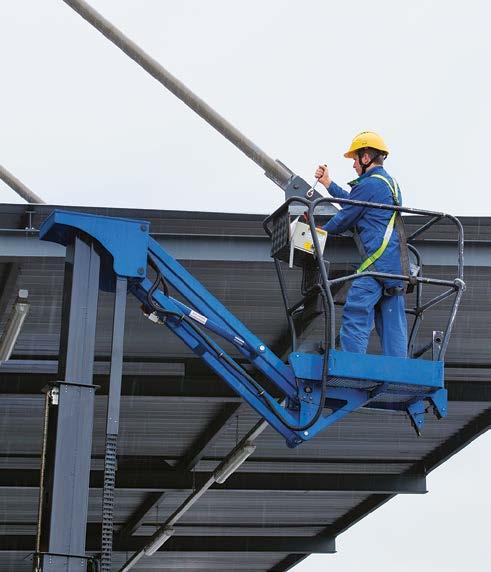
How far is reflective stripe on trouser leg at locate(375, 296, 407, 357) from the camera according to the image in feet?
32.4

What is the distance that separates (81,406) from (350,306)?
2.34m

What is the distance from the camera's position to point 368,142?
1016cm

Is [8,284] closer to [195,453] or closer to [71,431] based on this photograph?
[71,431]

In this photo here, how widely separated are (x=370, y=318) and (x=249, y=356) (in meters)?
1.02

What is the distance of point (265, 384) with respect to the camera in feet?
48.9

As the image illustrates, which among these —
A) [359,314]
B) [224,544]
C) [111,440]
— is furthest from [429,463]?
[111,440]

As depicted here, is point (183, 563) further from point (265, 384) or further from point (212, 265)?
point (212, 265)

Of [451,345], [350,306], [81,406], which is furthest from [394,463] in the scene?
[81,406]

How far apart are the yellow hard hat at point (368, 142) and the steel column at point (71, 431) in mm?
2455

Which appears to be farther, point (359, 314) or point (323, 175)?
point (323, 175)

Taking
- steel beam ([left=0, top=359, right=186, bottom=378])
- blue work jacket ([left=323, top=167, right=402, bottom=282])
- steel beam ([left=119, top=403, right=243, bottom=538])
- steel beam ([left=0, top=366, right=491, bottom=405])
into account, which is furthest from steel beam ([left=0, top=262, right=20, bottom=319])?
steel beam ([left=119, top=403, right=243, bottom=538])

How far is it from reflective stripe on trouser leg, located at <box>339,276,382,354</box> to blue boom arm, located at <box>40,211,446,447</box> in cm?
21

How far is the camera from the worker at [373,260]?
970 centimetres

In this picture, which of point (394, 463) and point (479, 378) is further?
point (394, 463)
